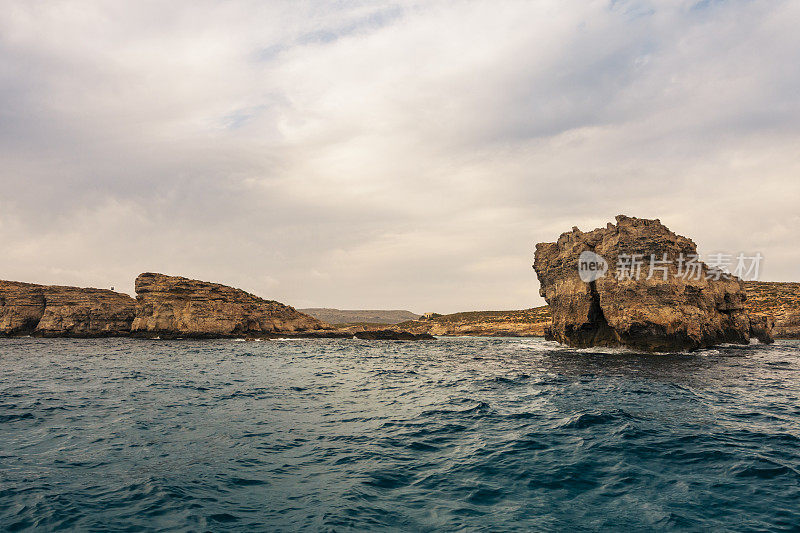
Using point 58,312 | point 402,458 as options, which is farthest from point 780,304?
point 58,312

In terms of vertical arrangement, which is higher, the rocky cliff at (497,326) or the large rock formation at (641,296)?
the large rock formation at (641,296)

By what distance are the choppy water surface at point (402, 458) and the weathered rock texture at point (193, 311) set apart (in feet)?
223

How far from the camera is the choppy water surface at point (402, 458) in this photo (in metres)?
6.64

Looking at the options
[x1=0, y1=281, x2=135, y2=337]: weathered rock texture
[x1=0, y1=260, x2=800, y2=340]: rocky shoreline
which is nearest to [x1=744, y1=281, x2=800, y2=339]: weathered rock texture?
[x1=0, y1=260, x2=800, y2=340]: rocky shoreline

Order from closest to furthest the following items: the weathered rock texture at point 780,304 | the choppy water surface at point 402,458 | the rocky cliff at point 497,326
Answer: the choppy water surface at point 402,458, the weathered rock texture at point 780,304, the rocky cliff at point 497,326

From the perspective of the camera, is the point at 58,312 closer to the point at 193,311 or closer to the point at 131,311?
the point at 131,311

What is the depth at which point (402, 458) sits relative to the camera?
31.8ft

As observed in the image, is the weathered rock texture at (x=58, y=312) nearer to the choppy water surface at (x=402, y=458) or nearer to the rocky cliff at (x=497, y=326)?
the rocky cliff at (x=497, y=326)

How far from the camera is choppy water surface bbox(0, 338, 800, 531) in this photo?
664 cm

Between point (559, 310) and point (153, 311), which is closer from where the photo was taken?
point (559, 310)

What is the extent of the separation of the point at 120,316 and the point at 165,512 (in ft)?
321

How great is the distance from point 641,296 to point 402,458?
3699 centimetres

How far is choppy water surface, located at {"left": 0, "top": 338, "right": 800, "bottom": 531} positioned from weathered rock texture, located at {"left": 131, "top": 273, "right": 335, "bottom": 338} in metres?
68.1

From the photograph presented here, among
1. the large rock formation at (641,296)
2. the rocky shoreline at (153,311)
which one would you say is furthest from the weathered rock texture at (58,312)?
the large rock formation at (641,296)
